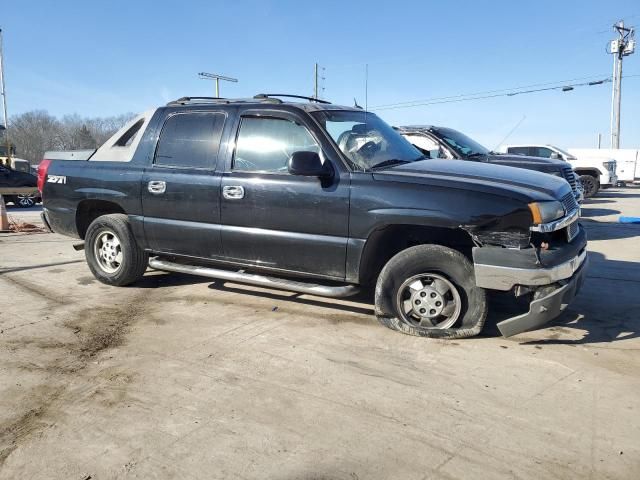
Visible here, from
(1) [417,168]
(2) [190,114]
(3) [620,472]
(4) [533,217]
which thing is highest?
(2) [190,114]

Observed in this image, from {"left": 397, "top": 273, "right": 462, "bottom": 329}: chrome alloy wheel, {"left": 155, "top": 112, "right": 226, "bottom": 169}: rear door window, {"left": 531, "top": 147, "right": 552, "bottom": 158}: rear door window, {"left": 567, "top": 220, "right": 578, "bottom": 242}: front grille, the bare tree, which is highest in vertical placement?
the bare tree

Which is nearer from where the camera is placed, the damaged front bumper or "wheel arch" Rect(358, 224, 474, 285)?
the damaged front bumper

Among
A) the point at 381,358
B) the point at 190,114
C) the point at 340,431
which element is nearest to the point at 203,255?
the point at 190,114

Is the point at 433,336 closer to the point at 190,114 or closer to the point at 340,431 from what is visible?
the point at 340,431

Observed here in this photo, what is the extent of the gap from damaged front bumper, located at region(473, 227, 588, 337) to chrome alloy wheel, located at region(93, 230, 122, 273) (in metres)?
3.87

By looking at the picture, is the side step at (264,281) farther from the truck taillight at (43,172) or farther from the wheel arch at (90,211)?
the truck taillight at (43,172)

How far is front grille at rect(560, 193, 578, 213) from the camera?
416 centimetres

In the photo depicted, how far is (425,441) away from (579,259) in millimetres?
2282

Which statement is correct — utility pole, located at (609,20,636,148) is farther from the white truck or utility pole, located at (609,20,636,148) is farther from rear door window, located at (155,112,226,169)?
rear door window, located at (155,112,226,169)

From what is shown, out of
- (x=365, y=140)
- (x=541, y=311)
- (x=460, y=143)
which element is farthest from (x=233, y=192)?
(x=460, y=143)

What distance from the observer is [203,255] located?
17.0ft

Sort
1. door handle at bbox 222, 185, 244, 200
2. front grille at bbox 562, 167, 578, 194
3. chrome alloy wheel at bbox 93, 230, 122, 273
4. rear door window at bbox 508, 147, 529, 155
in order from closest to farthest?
door handle at bbox 222, 185, 244, 200 → chrome alloy wheel at bbox 93, 230, 122, 273 → front grille at bbox 562, 167, 578, 194 → rear door window at bbox 508, 147, 529, 155

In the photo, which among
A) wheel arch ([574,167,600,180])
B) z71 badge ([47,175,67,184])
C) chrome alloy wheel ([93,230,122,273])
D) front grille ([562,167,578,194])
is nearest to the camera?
chrome alloy wheel ([93,230,122,273])

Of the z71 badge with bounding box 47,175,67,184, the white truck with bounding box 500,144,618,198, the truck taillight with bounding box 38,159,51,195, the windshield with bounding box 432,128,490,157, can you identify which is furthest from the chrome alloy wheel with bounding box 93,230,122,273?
the white truck with bounding box 500,144,618,198
